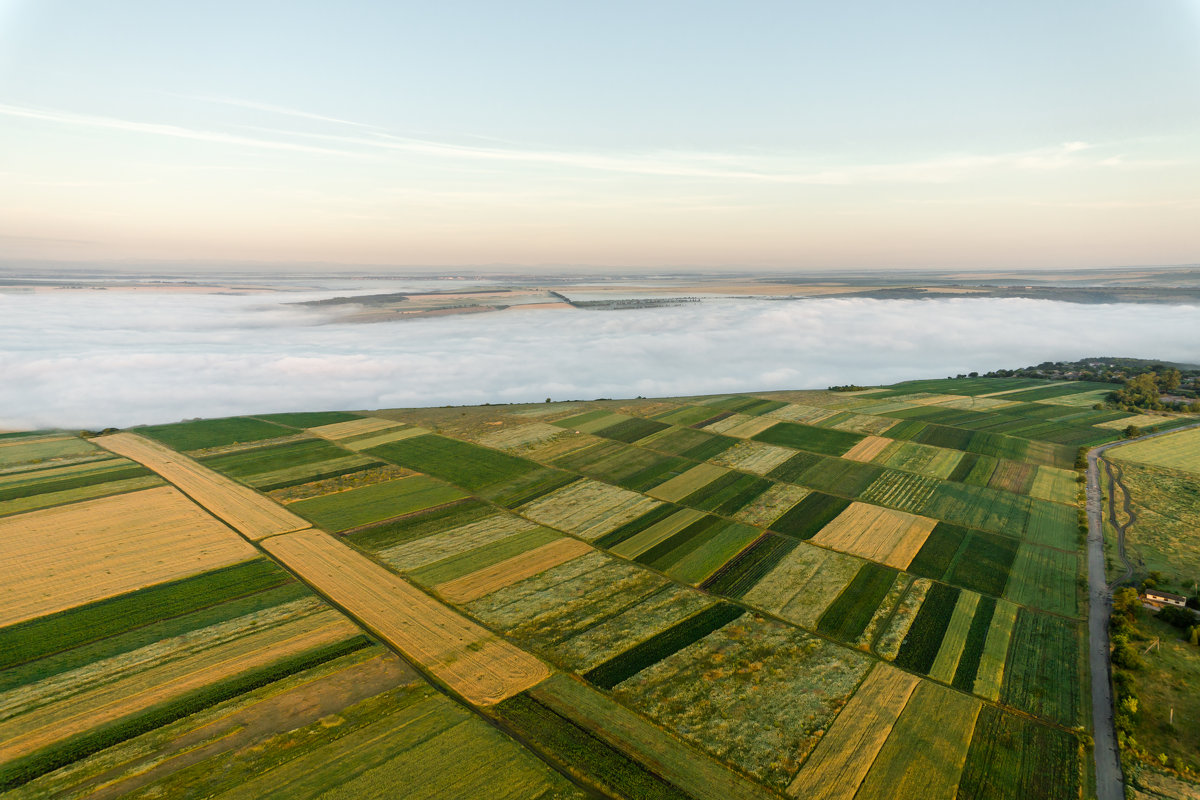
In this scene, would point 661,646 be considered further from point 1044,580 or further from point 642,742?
point 1044,580

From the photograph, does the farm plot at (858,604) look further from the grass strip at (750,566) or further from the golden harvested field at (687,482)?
the golden harvested field at (687,482)

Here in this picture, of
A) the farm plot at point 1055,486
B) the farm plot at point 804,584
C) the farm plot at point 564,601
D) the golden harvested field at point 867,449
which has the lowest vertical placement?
→ the farm plot at point 564,601

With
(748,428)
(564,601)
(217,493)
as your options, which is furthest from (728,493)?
(217,493)

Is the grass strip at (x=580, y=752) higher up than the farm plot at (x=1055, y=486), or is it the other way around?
the farm plot at (x=1055, y=486)

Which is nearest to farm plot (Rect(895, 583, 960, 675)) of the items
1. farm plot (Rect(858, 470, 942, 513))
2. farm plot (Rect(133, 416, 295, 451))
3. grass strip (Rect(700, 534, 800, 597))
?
grass strip (Rect(700, 534, 800, 597))

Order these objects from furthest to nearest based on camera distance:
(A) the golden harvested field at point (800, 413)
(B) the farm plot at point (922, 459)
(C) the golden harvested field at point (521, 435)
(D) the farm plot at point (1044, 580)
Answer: (A) the golden harvested field at point (800, 413) < (C) the golden harvested field at point (521, 435) < (B) the farm plot at point (922, 459) < (D) the farm plot at point (1044, 580)

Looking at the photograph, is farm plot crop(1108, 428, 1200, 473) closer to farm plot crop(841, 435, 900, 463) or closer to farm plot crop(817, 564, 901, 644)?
farm plot crop(841, 435, 900, 463)

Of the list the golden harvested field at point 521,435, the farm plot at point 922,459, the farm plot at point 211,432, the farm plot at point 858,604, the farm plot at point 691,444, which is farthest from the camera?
the farm plot at point 211,432

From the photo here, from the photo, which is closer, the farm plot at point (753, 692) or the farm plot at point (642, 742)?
the farm plot at point (642, 742)

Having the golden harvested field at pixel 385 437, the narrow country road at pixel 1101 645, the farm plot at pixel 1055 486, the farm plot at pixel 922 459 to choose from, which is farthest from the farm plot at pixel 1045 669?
the golden harvested field at pixel 385 437
